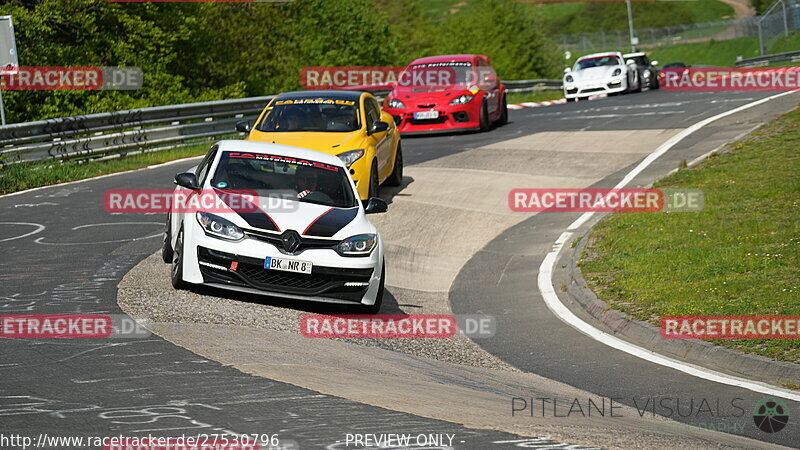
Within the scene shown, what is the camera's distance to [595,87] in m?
36.0

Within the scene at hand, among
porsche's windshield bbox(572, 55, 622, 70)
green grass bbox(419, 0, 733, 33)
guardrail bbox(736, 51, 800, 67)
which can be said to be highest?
green grass bbox(419, 0, 733, 33)

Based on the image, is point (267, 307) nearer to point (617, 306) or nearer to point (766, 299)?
point (617, 306)

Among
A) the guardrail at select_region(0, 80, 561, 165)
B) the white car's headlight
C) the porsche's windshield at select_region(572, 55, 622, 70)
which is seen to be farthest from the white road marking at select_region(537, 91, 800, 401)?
the porsche's windshield at select_region(572, 55, 622, 70)

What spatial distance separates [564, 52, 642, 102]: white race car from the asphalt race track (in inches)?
607

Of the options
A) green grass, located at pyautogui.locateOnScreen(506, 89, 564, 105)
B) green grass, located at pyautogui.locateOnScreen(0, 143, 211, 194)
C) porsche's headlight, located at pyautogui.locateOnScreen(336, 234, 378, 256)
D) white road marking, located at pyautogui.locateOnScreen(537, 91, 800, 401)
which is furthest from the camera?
green grass, located at pyautogui.locateOnScreen(506, 89, 564, 105)

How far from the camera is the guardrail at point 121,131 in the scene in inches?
768

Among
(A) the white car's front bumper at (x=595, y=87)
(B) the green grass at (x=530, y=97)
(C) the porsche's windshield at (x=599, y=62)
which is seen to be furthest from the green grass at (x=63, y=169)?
(B) the green grass at (x=530, y=97)

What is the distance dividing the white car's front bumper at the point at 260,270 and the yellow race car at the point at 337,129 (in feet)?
17.0

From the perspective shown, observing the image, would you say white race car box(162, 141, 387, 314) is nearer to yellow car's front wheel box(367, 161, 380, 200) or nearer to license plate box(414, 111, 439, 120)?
yellow car's front wheel box(367, 161, 380, 200)

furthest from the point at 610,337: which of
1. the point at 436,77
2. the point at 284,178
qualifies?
the point at 436,77

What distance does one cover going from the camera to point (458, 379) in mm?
8312

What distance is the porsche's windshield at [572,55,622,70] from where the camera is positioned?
36406mm

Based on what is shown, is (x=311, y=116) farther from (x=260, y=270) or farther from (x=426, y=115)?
(x=426, y=115)

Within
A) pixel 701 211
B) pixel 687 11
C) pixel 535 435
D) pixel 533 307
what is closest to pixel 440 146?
pixel 701 211
